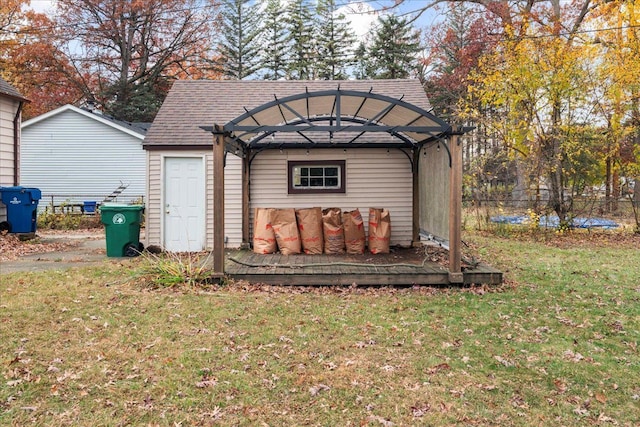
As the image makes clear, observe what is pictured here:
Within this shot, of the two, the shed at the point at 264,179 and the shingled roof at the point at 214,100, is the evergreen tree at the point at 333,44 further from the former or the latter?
the shed at the point at 264,179

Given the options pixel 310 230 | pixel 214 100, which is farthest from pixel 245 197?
pixel 214 100

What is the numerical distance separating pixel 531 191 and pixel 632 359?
910cm

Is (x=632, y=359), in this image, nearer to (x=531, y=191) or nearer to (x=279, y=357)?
(x=279, y=357)

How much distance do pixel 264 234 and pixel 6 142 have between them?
7.32 metres

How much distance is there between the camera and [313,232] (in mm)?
8047

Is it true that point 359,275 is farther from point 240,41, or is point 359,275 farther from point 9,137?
point 240,41

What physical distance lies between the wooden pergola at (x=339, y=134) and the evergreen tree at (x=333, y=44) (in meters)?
22.1

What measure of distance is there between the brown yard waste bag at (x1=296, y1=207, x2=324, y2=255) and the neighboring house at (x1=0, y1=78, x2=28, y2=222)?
23.9 ft

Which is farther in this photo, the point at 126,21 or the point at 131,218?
the point at 126,21

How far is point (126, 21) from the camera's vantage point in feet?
83.0

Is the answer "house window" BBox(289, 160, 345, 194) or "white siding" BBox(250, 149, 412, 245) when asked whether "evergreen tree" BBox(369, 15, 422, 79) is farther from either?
"house window" BBox(289, 160, 345, 194)

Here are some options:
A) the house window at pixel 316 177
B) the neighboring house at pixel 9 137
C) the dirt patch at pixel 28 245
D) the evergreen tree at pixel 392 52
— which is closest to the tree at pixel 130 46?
the evergreen tree at pixel 392 52

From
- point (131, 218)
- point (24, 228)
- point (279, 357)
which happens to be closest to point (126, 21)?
point (24, 228)

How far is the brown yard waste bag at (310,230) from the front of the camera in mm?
8047
